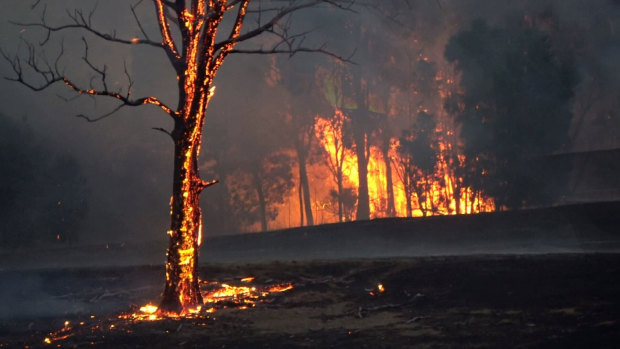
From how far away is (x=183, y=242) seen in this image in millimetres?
10820

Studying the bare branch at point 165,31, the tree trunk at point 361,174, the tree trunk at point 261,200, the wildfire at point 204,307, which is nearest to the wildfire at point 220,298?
the wildfire at point 204,307

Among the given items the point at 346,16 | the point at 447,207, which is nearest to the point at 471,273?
the point at 447,207

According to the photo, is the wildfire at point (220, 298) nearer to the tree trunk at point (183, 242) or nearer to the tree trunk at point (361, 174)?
the tree trunk at point (183, 242)

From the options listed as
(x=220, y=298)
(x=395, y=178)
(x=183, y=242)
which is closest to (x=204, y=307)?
(x=220, y=298)

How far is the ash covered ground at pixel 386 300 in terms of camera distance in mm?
7758

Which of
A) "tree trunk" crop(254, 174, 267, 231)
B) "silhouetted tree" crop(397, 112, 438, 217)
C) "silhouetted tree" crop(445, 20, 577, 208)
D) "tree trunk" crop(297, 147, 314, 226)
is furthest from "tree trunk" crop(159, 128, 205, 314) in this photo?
"tree trunk" crop(254, 174, 267, 231)

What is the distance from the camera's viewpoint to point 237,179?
2035 inches

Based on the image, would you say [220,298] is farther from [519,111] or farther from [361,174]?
[361,174]

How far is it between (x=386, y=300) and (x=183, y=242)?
3187mm

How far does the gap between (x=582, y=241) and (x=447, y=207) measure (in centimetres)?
2797

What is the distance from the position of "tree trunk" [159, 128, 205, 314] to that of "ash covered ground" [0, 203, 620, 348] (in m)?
0.59

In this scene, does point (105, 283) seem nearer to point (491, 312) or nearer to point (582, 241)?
point (491, 312)

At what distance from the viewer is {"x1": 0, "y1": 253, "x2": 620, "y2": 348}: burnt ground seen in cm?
760

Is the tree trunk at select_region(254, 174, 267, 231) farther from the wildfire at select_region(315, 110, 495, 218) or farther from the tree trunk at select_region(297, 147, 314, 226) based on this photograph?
the wildfire at select_region(315, 110, 495, 218)
